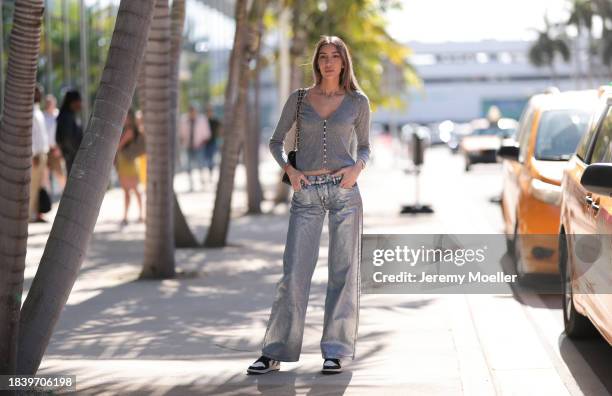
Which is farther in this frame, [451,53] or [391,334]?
[451,53]

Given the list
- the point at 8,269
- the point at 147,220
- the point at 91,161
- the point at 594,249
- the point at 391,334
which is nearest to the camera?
the point at 8,269

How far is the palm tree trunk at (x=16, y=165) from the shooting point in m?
6.98

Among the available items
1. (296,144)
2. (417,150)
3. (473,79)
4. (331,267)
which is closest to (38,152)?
(417,150)

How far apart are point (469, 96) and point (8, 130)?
432 ft

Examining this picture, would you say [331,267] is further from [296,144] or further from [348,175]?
[296,144]

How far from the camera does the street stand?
795cm

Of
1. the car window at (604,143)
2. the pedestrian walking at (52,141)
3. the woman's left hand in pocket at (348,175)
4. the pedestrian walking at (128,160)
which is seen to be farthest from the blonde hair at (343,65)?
the pedestrian walking at (52,141)

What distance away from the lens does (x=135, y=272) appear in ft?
46.6

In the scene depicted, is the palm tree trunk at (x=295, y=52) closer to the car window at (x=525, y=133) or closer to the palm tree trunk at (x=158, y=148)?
the car window at (x=525, y=133)

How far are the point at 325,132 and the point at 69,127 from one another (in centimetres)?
1096

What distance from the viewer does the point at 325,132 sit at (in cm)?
793

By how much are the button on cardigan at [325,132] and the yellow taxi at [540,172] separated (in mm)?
4506

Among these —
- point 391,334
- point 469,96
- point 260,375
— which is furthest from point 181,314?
point 469,96

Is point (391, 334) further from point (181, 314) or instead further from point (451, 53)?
point (451, 53)
